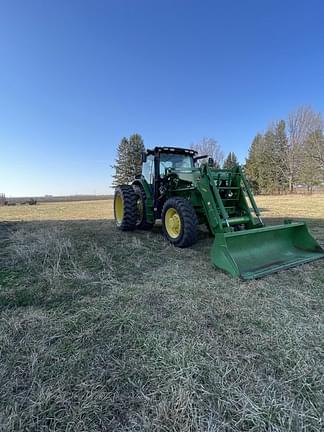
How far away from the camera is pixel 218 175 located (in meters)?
4.59

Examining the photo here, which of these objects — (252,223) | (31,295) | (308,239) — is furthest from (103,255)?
(308,239)

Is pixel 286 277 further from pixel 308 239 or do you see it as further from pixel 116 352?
pixel 116 352

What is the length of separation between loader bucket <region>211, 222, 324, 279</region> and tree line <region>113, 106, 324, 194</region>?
68.9ft

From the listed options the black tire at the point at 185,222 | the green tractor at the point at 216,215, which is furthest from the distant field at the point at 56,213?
the black tire at the point at 185,222

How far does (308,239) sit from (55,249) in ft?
15.3

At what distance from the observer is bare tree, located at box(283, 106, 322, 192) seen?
90.4 ft

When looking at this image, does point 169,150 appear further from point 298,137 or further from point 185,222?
point 298,137

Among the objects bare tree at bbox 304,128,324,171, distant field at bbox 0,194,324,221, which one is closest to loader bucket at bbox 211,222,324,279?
distant field at bbox 0,194,324,221

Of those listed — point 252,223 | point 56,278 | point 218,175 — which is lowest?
point 56,278

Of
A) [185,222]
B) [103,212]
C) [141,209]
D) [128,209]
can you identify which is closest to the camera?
[185,222]

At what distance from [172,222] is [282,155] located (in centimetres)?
3204

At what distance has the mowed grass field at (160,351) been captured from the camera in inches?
50.8

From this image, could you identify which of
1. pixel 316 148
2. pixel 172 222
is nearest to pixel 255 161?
pixel 316 148

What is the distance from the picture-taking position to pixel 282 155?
1233 inches
